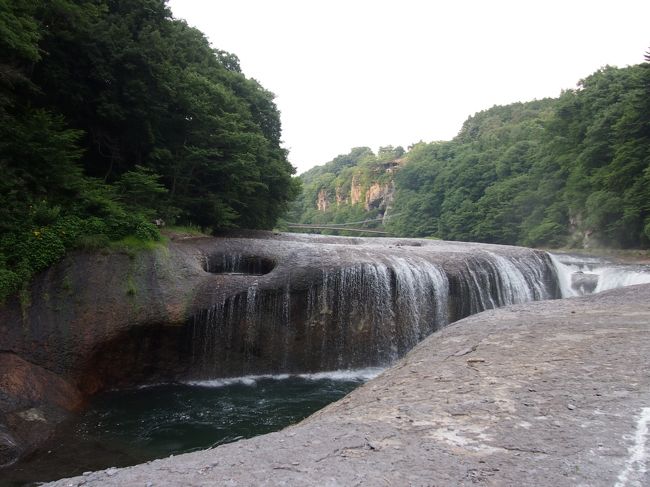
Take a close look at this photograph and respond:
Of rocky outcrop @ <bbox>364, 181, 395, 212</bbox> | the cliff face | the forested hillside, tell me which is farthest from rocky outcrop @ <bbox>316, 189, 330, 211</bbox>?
rocky outcrop @ <bbox>364, 181, 395, 212</bbox>

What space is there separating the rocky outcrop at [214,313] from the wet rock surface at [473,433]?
5307 mm

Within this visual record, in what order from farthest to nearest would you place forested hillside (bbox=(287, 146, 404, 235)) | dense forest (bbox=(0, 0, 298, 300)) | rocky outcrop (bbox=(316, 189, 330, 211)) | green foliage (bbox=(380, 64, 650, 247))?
1. rocky outcrop (bbox=(316, 189, 330, 211))
2. forested hillside (bbox=(287, 146, 404, 235))
3. green foliage (bbox=(380, 64, 650, 247))
4. dense forest (bbox=(0, 0, 298, 300))

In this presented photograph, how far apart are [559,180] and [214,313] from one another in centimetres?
3488

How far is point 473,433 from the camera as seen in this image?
341 centimetres

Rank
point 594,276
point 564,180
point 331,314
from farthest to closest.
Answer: point 564,180 → point 594,276 → point 331,314

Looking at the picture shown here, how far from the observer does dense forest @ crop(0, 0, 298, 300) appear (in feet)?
28.9

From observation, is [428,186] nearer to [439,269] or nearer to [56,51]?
[439,269]

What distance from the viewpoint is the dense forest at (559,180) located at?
79.0 ft

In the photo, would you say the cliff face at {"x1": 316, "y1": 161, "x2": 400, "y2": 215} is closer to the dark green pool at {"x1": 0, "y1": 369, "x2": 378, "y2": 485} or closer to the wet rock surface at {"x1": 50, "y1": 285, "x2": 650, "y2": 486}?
the dark green pool at {"x1": 0, "y1": 369, "x2": 378, "y2": 485}

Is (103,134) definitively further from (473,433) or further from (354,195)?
(354,195)

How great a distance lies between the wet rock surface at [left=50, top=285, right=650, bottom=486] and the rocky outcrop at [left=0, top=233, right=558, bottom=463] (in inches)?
209

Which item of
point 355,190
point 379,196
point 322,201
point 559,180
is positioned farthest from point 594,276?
point 322,201

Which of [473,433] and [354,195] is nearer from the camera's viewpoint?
[473,433]

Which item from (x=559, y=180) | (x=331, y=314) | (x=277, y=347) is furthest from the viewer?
(x=559, y=180)
